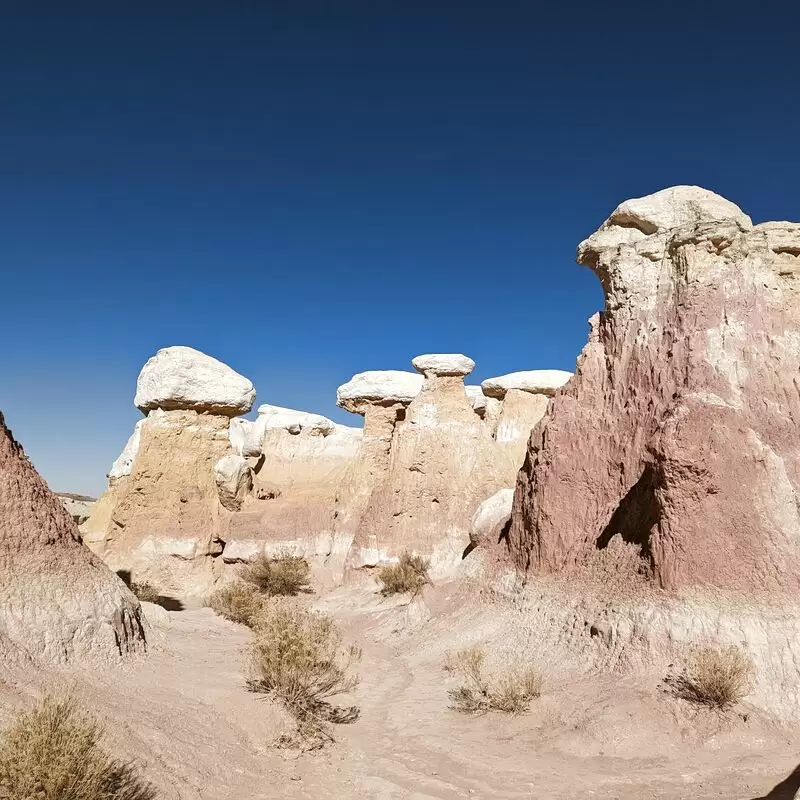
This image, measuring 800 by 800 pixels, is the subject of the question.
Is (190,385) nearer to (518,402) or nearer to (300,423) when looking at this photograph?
(300,423)

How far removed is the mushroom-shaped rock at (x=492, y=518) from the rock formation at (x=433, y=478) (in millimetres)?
3211

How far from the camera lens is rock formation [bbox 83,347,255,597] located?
16.8 m

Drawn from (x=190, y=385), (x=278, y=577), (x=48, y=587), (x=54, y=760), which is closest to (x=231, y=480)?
(x=190, y=385)

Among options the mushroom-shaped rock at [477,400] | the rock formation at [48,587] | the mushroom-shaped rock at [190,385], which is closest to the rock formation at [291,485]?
the mushroom-shaped rock at [190,385]

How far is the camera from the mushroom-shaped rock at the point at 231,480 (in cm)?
1806

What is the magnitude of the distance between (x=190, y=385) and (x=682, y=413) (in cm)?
1364

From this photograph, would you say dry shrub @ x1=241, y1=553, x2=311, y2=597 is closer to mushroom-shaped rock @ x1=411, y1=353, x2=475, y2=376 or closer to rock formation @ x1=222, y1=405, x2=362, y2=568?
rock formation @ x1=222, y1=405, x2=362, y2=568

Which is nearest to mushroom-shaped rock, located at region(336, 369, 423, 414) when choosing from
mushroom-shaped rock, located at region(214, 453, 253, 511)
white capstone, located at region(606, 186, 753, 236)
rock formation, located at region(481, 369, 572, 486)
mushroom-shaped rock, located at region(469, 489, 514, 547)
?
rock formation, located at region(481, 369, 572, 486)

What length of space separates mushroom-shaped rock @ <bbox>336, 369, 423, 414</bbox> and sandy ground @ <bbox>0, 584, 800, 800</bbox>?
11720 mm

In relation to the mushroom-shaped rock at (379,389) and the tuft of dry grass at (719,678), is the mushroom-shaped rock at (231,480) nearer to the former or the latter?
the mushroom-shaped rock at (379,389)

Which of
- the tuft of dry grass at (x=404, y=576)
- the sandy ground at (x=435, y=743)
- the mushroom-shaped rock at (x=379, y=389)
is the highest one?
the mushroom-shaped rock at (x=379, y=389)

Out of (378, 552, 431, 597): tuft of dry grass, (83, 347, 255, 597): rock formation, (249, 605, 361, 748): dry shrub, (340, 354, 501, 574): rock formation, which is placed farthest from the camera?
(83, 347, 255, 597): rock formation

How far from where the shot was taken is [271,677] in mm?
6977

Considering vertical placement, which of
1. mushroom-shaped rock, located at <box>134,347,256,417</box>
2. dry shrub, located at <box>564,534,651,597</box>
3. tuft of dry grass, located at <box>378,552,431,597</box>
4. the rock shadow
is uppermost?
mushroom-shaped rock, located at <box>134,347,256,417</box>
